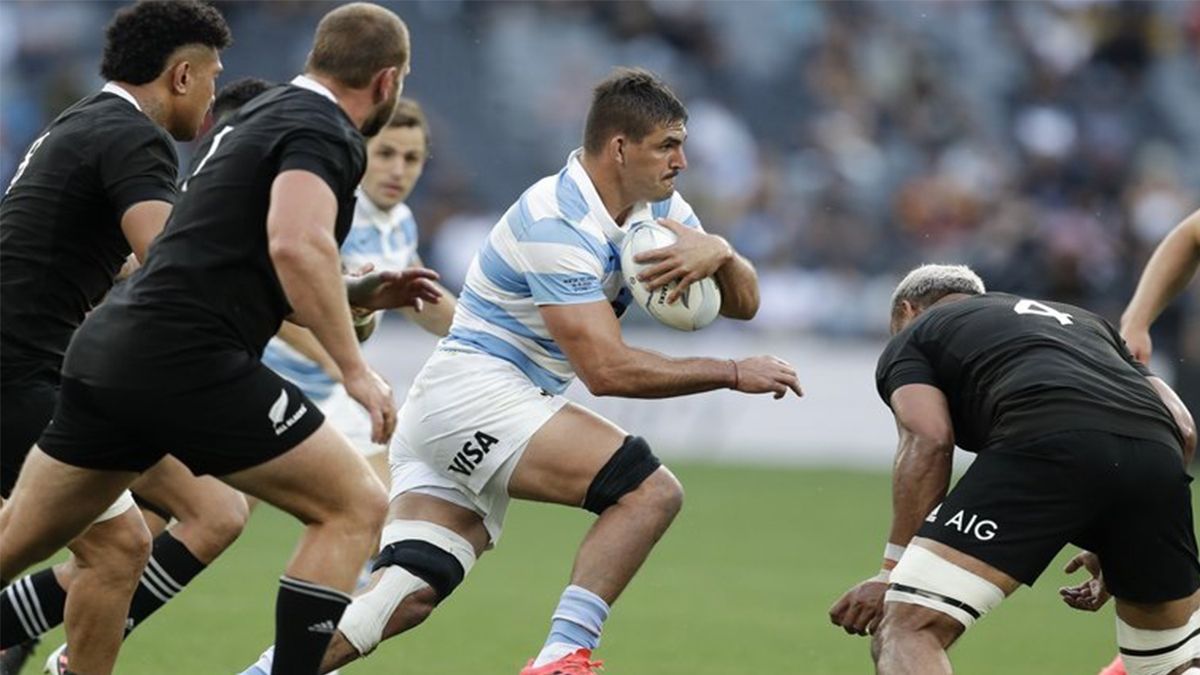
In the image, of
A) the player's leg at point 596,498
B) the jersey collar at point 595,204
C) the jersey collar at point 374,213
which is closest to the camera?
the player's leg at point 596,498

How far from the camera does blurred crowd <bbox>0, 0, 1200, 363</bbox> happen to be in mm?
20156

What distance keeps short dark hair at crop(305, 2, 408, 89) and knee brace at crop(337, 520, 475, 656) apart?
1763mm

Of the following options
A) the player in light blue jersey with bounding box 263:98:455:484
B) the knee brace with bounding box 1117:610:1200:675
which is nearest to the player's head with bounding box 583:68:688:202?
the knee brace with bounding box 1117:610:1200:675

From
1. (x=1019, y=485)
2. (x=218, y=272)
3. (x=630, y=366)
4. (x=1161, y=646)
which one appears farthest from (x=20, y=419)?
(x=1161, y=646)

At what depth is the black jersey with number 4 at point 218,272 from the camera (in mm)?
5426

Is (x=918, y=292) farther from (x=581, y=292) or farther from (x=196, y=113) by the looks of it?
(x=196, y=113)

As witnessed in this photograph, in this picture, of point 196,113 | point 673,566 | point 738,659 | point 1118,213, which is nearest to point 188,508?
point 196,113

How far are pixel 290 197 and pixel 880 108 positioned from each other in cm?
1753

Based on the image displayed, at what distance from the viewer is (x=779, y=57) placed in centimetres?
2269

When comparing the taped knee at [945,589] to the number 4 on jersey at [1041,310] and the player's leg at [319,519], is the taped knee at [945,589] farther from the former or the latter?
the player's leg at [319,519]

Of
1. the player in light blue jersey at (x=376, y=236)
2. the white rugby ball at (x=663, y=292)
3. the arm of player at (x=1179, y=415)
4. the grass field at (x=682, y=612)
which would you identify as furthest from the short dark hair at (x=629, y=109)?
the player in light blue jersey at (x=376, y=236)

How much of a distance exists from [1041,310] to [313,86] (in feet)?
8.26

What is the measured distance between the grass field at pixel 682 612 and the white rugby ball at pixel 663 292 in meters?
1.83

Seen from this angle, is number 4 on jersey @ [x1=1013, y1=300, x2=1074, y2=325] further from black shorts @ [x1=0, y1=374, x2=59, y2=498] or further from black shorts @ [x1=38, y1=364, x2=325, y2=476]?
black shorts @ [x1=0, y1=374, x2=59, y2=498]
